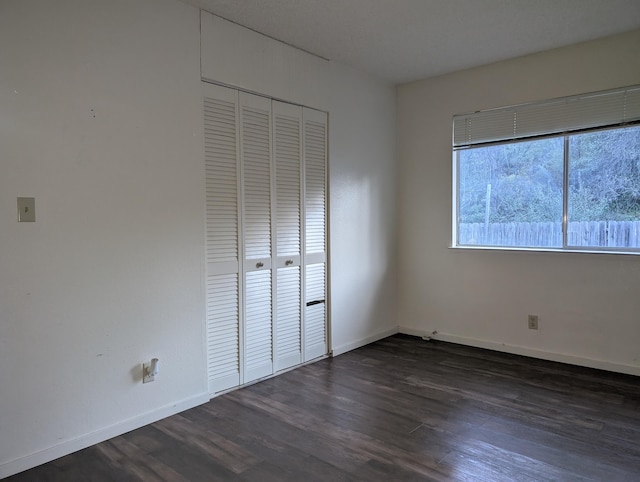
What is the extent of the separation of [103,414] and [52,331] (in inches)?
21.8

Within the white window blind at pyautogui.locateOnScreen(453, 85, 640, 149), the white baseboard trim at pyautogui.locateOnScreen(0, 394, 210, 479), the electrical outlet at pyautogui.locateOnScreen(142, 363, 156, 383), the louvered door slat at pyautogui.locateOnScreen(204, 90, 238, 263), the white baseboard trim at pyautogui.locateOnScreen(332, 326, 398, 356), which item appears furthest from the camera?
the white baseboard trim at pyautogui.locateOnScreen(332, 326, 398, 356)

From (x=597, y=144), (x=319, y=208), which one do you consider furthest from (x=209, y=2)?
(x=597, y=144)

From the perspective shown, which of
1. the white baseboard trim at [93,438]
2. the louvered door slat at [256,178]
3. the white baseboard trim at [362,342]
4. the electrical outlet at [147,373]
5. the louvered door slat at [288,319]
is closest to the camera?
the white baseboard trim at [93,438]

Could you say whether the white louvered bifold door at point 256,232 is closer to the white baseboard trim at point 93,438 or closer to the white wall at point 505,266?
the white baseboard trim at point 93,438

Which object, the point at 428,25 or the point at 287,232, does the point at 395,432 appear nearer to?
the point at 287,232

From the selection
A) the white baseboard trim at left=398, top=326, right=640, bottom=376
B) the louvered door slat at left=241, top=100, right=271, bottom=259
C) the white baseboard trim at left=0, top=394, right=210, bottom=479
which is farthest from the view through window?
the white baseboard trim at left=0, top=394, right=210, bottom=479

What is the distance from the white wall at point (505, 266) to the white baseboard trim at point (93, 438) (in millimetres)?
2488

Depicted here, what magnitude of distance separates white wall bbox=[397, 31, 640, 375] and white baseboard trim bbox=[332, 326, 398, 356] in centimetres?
18

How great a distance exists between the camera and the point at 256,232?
329cm

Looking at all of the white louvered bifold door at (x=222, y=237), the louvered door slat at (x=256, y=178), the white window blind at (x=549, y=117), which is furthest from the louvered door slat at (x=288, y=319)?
the white window blind at (x=549, y=117)

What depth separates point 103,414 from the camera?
2455mm

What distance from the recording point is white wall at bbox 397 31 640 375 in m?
3.43

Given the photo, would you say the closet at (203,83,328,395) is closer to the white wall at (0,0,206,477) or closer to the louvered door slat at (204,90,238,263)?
the louvered door slat at (204,90,238,263)

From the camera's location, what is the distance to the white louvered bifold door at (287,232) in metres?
3.45
